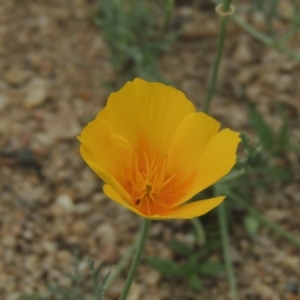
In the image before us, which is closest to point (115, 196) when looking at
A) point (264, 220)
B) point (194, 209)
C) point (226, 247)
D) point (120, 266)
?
point (194, 209)

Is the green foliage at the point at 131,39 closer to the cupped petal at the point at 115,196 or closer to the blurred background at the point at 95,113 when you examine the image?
the blurred background at the point at 95,113

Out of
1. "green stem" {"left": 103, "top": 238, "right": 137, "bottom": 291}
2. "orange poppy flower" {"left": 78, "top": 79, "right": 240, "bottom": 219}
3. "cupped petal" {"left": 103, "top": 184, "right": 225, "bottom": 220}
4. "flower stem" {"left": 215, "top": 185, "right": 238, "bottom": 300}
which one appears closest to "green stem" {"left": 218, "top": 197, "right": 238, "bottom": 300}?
"flower stem" {"left": 215, "top": 185, "right": 238, "bottom": 300}

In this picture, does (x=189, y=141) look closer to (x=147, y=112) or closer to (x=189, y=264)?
(x=147, y=112)

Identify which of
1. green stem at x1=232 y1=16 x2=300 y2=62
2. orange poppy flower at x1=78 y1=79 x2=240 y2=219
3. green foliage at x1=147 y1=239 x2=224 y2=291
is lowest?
green foliage at x1=147 y1=239 x2=224 y2=291

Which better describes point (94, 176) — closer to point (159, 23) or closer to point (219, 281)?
point (219, 281)

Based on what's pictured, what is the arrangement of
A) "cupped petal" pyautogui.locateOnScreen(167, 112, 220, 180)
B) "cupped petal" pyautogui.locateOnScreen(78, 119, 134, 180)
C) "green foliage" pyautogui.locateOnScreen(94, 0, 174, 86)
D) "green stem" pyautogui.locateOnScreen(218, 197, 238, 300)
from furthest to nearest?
"green foliage" pyautogui.locateOnScreen(94, 0, 174, 86), "green stem" pyautogui.locateOnScreen(218, 197, 238, 300), "cupped petal" pyautogui.locateOnScreen(167, 112, 220, 180), "cupped petal" pyautogui.locateOnScreen(78, 119, 134, 180)

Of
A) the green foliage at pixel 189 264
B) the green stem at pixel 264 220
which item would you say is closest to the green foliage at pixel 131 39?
the green stem at pixel 264 220

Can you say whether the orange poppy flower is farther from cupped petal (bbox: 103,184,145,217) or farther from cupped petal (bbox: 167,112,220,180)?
cupped petal (bbox: 103,184,145,217)

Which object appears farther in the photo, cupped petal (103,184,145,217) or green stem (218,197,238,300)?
green stem (218,197,238,300)
